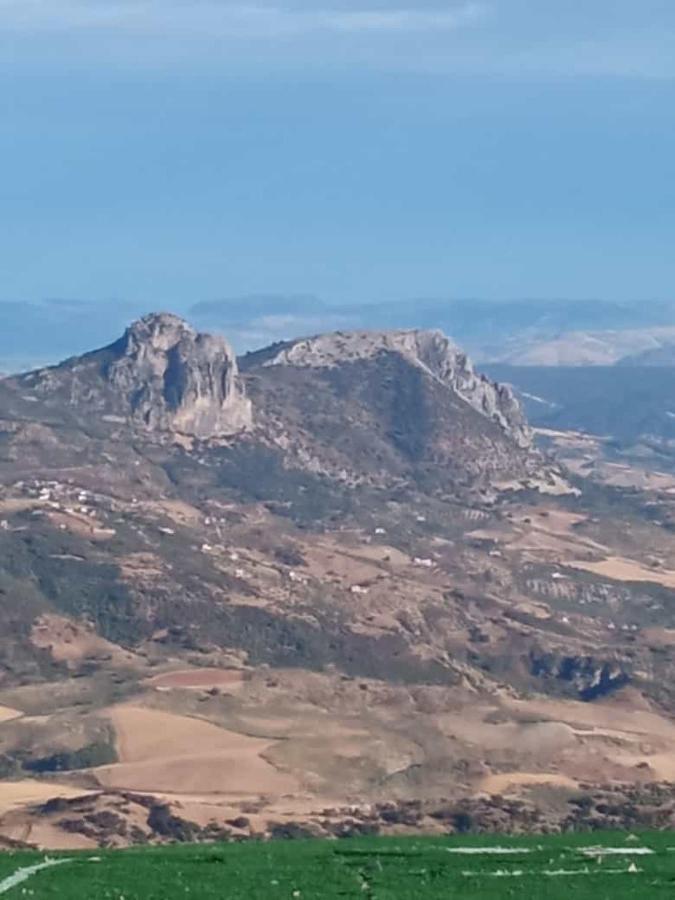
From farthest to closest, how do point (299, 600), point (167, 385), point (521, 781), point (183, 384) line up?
point (167, 385) < point (183, 384) < point (299, 600) < point (521, 781)

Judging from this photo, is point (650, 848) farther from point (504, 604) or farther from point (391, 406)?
point (391, 406)

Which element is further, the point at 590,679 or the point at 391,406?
the point at 391,406

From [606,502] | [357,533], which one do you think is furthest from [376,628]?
[606,502]

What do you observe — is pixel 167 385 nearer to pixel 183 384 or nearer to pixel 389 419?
pixel 183 384

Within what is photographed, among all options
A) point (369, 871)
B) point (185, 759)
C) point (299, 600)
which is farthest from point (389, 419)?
point (369, 871)

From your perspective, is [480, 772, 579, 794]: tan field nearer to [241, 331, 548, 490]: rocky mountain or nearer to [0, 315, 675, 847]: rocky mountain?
[0, 315, 675, 847]: rocky mountain

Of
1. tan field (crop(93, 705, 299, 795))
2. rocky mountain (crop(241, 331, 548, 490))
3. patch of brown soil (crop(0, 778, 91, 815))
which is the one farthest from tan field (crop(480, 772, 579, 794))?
rocky mountain (crop(241, 331, 548, 490))
